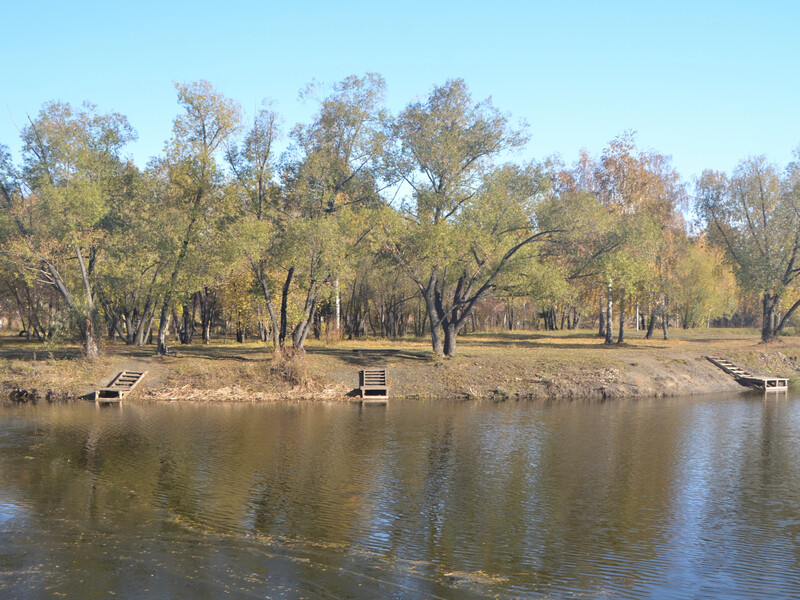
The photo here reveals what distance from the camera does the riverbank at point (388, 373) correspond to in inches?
1484

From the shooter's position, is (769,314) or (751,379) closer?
(751,379)

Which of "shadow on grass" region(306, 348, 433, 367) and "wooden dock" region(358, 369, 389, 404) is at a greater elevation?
"shadow on grass" region(306, 348, 433, 367)

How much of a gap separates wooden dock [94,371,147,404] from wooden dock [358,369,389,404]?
40.8ft

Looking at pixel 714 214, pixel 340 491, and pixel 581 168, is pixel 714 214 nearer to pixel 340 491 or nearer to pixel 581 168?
pixel 581 168

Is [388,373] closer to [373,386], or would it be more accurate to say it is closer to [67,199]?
[373,386]

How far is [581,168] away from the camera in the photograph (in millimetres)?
63625

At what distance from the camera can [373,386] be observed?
126 feet

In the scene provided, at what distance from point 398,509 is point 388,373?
79.6 feet

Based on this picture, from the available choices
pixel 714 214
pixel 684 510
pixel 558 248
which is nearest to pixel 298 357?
pixel 558 248

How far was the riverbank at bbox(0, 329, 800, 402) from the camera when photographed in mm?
37688

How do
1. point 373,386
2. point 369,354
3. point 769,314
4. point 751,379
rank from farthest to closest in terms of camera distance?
point 769,314 → point 369,354 → point 751,379 → point 373,386

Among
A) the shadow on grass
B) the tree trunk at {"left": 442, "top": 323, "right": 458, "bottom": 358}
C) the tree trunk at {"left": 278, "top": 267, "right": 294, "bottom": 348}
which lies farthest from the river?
the tree trunk at {"left": 442, "top": 323, "right": 458, "bottom": 358}

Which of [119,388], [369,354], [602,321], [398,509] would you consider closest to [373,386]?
[369,354]

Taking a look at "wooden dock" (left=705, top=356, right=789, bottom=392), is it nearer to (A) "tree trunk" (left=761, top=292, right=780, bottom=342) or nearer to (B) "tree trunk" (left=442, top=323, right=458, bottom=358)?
(A) "tree trunk" (left=761, top=292, right=780, bottom=342)
